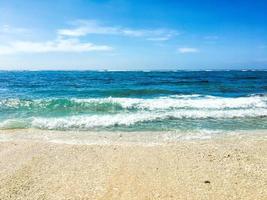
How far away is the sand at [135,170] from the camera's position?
6.70 meters

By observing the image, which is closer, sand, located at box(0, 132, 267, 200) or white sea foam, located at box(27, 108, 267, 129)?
sand, located at box(0, 132, 267, 200)

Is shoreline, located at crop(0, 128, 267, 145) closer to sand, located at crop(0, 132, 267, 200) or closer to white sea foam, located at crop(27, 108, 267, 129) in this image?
sand, located at crop(0, 132, 267, 200)

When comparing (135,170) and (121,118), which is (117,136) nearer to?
(121,118)

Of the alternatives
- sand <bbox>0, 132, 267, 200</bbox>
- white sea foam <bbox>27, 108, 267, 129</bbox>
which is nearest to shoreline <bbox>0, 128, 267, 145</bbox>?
sand <bbox>0, 132, 267, 200</bbox>

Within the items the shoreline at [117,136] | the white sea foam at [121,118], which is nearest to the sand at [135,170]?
the shoreline at [117,136]

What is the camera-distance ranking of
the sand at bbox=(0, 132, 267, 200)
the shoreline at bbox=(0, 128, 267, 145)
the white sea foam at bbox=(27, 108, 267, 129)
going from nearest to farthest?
the sand at bbox=(0, 132, 267, 200) < the shoreline at bbox=(0, 128, 267, 145) < the white sea foam at bbox=(27, 108, 267, 129)

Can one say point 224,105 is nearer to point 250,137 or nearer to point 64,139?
point 250,137

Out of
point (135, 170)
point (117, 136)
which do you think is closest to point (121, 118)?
point (117, 136)

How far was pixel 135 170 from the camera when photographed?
8117 mm

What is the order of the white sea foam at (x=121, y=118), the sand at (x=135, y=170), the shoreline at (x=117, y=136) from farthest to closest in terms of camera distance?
the white sea foam at (x=121, y=118) → the shoreline at (x=117, y=136) → the sand at (x=135, y=170)

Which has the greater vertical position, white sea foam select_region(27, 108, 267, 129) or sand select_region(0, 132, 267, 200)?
sand select_region(0, 132, 267, 200)

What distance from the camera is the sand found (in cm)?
670

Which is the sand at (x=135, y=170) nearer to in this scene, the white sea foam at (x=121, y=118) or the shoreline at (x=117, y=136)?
the shoreline at (x=117, y=136)

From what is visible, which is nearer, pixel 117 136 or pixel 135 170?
pixel 135 170
